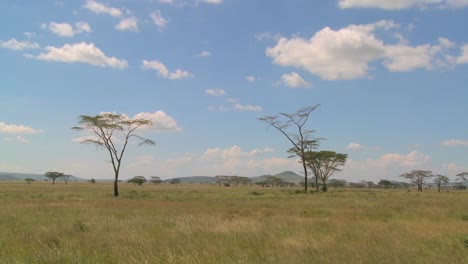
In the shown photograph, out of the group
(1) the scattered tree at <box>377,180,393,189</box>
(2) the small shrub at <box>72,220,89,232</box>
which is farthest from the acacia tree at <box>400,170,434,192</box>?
(2) the small shrub at <box>72,220,89,232</box>

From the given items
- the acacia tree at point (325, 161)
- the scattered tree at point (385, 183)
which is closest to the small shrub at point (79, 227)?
the acacia tree at point (325, 161)

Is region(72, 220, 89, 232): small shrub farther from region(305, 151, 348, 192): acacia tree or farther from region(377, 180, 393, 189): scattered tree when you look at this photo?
region(377, 180, 393, 189): scattered tree

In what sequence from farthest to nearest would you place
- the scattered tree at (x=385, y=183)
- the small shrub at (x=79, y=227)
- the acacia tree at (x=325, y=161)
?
the scattered tree at (x=385, y=183) < the acacia tree at (x=325, y=161) < the small shrub at (x=79, y=227)

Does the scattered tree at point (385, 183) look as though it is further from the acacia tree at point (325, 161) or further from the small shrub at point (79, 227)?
the small shrub at point (79, 227)

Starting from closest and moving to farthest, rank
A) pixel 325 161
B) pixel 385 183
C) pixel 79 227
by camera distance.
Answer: pixel 79 227
pixel 325 161
pixel 385 183

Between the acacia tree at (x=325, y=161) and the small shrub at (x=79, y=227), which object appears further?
the acacia tree at (x=325, y=161)

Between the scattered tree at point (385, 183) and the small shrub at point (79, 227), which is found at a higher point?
the scattered tree at point (385, 183)

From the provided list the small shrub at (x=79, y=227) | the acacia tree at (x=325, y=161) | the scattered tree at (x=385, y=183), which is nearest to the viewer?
the small shrub at (x=79, y=227)

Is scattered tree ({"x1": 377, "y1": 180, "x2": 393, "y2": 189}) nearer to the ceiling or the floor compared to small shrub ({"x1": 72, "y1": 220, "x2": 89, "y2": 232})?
nearer to the ceiling

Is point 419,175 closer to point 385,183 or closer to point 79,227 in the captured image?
point 385,183

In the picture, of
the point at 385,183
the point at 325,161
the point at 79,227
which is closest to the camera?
the point at 79,227

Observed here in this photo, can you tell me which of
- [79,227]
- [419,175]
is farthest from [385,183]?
[79,227]

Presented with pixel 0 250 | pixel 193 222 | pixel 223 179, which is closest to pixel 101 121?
pixel 193 222

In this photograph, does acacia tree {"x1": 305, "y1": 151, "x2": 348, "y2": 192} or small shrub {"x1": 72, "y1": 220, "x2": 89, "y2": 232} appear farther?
acacia tree {"x1": 305, "y1": 151, "x2": 348, "y2": 192}
